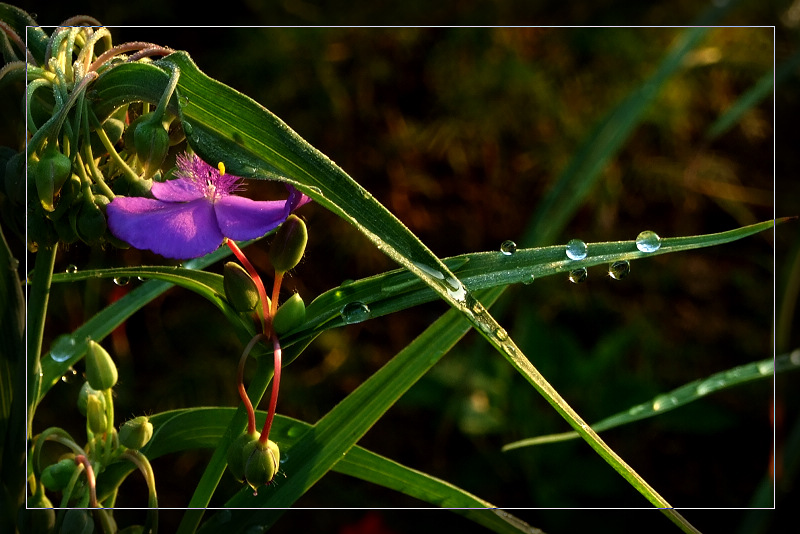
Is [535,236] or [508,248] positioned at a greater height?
[535,236]

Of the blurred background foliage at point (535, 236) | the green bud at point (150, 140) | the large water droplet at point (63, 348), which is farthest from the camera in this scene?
the blurred background foliage at point (535, 236)

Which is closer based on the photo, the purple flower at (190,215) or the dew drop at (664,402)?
the purple flower at (190,215)

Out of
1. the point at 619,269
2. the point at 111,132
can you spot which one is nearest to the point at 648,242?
the point at 619,269

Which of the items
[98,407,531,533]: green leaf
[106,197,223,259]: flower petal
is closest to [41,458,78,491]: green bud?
[98,407,531,533]: green leaf

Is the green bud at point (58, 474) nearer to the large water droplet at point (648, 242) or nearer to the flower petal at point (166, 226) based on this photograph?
the flower petal at point (166, 226)

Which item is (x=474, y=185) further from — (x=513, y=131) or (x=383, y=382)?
(x=383, y=382)

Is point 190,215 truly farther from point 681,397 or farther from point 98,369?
point 681,397

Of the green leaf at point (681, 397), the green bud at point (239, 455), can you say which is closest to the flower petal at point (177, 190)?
the green bud at point (239, 455)
